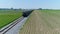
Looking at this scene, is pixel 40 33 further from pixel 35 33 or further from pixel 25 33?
pixel 25 33

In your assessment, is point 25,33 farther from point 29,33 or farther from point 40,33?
point 40,33

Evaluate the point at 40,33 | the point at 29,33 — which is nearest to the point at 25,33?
the point at 29,33

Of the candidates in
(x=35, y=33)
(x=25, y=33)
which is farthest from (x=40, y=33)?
(x=25, y=33)
